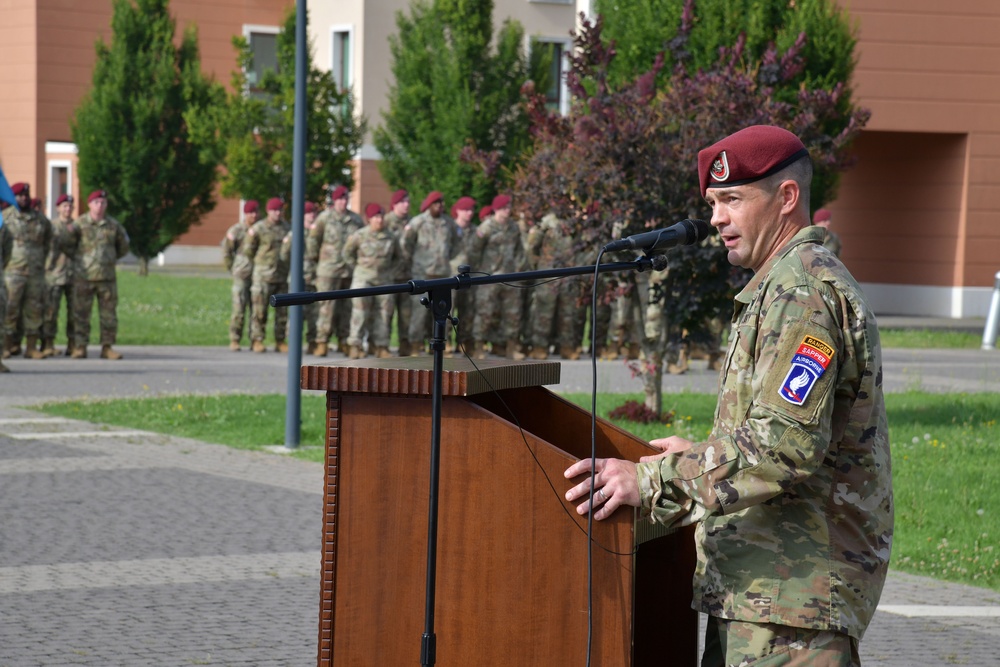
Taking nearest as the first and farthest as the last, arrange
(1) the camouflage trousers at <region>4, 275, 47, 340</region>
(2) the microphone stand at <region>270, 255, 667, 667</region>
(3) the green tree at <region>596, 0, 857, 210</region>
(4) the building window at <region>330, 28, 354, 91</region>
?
(2) the microphone stand at <region>270, 255, 667, 667</region> → (1) the camouflage trousers at <region>4, 275, 47, 340</region> → (3) the green tree at <region>596, 0, 857, 210</region> → (4) the building window at <region>330, 28, 354, 91</region>

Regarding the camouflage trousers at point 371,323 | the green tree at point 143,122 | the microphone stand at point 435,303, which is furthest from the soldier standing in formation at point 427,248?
the green tree at point 143,122

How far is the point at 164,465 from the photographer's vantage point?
1098cm

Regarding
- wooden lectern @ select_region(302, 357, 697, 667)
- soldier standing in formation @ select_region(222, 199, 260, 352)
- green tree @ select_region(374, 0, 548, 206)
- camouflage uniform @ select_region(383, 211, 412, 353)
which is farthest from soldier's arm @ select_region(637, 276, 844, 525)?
green tree @ select_region(374, 0, 548, 206)

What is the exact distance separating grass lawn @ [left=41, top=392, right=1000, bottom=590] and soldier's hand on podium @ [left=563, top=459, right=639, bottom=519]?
206 inches

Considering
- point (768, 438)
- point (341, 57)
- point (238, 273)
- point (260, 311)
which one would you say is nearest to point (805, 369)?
point (768, 438)

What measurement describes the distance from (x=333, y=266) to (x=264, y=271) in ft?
3.64

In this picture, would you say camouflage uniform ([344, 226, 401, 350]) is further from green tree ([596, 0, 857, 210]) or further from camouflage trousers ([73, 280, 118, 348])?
green tree ([596, 0, 857, 210])

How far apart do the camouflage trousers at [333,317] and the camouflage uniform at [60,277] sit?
339 cm

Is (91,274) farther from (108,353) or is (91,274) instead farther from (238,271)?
(238,271)

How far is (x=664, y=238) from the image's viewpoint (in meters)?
3.33

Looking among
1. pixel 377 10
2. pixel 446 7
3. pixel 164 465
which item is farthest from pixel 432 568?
pixel 377 10

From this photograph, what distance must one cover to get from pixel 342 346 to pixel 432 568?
57.2 ft

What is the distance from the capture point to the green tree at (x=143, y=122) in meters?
43.7

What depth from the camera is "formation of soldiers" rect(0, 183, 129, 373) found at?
19.2 metres
